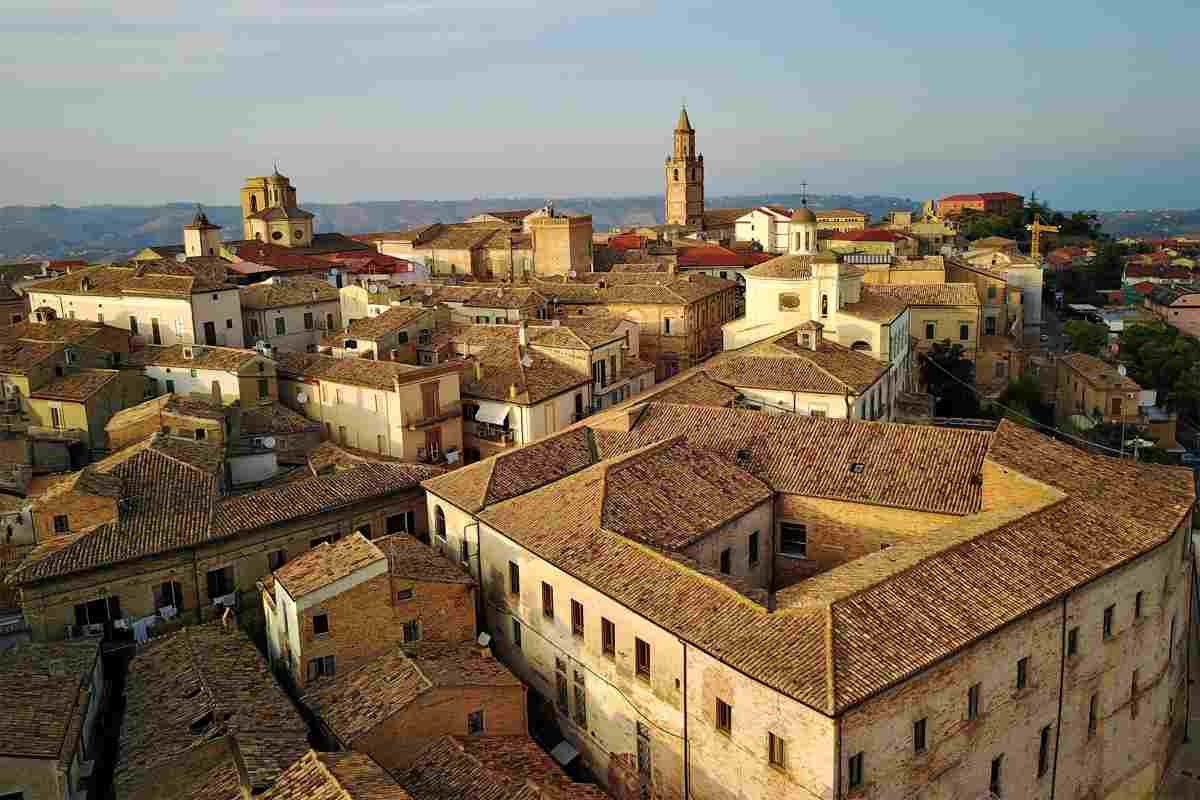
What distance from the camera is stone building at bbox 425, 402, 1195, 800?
1792cm

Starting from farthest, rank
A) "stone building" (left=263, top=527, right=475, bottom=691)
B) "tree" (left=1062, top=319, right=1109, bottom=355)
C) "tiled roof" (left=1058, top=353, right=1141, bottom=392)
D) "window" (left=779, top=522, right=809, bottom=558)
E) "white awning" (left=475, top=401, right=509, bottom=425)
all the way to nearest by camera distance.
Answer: "tree" (left=1062, top=319, right=1109, bottom=355), "tiled roof" (left=1058, top=353, right=1141, bottom=392), "white awning" (left=475, top=401, right=509, bottom=425), "window" (left=779, top=522, right=809, bottom=558), "stone building" (left=263, top=527, right=475, bottom=691)

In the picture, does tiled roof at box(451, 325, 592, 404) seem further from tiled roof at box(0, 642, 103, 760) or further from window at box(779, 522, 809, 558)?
tiled roof at box(0, 642, 103, 760)

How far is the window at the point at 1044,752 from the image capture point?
21.3m

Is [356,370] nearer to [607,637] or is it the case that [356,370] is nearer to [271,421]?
[271,421]

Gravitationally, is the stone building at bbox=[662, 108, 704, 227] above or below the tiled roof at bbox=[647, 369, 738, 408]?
above

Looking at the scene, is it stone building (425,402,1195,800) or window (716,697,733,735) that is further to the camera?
window (716,697,733,735)

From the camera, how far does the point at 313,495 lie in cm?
3023

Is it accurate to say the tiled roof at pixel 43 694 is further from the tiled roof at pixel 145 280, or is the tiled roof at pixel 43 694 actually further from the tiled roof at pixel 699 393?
the tiled roof at pixel 145 280

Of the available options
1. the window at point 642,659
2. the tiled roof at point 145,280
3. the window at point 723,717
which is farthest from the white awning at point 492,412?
the window at point 723,717

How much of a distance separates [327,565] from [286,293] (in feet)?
97.2

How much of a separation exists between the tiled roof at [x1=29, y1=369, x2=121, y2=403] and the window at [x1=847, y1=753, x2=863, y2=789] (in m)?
32.7

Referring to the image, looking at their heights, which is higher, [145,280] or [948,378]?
[145,280]

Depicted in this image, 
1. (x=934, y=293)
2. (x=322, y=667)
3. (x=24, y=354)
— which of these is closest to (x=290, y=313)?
(x=24, y=354)

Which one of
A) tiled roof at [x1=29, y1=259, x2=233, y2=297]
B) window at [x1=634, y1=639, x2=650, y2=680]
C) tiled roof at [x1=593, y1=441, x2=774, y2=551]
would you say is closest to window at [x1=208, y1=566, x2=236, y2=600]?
tiled roof at [x1=593, y1=441, x2=774, y2=551]
